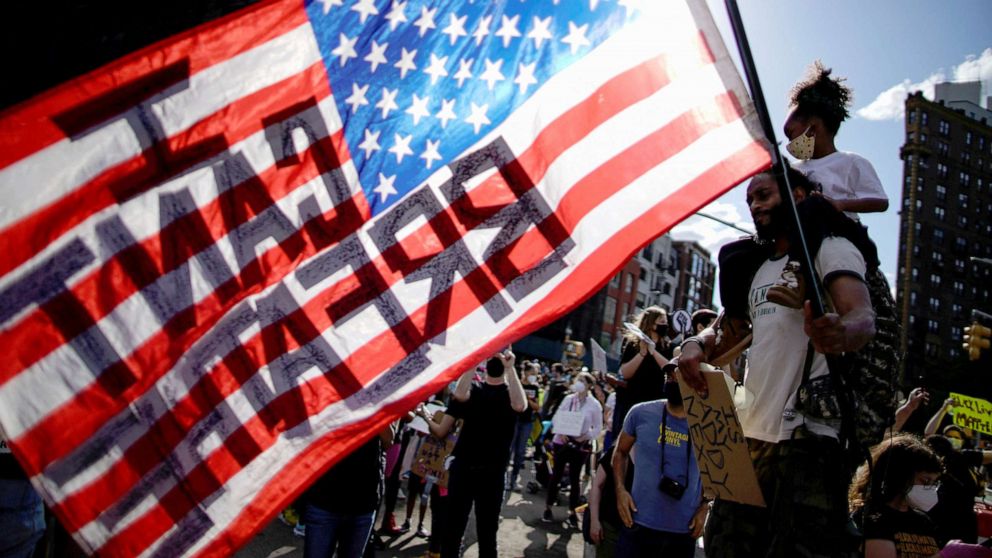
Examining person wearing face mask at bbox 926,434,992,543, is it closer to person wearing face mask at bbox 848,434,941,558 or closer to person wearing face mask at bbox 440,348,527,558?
person wearing face mask at bbox 848,434,941,558

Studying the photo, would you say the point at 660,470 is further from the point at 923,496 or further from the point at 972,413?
the point at 972,413

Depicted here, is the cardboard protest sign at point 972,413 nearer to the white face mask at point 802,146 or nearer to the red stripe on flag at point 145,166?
the white face mask at point 802,146

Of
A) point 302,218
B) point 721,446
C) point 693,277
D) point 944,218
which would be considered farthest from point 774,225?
point 944,218

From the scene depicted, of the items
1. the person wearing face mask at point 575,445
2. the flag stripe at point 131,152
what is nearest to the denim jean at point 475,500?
the flag stripe at point 131,152

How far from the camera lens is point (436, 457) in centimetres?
679

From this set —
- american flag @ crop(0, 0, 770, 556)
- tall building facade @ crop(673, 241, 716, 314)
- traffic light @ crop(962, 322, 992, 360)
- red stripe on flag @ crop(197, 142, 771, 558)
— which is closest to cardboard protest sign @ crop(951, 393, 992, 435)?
traffic light @ crop(962, 322, 992, 360)

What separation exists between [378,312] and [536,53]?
4.01ft

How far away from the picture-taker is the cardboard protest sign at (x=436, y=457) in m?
6.56

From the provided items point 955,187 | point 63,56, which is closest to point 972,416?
point 63,56

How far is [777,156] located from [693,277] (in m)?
74.2

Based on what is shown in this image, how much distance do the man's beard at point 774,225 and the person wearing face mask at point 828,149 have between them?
0.84ft

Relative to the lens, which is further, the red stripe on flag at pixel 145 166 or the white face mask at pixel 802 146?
the white face mask at pixel 802 146

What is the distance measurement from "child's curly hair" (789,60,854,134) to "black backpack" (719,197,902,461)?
633 mm

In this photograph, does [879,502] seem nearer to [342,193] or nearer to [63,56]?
[342,193]
